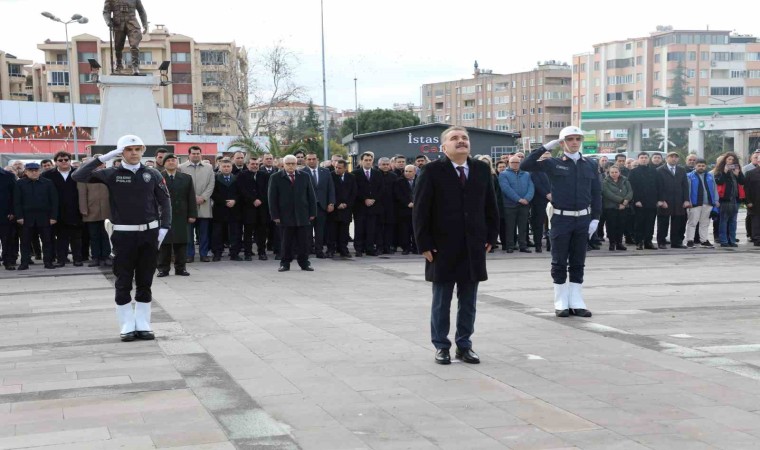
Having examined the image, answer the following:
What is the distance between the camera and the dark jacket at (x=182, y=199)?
15016mm

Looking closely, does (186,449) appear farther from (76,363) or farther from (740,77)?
(740,77)

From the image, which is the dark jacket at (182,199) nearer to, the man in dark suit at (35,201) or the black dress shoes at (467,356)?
the man in dark suit at (35,201)

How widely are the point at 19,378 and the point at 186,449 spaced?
8.93ft

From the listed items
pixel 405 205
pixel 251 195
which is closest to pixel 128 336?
pixel 251 195

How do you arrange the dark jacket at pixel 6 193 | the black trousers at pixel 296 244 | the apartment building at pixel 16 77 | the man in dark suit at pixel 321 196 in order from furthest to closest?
the apartment building at pixel 16 77, the man in dark suit at pixel 321 196, the dark jacket at pixel 6 193, the black trousers at pixel 296 244

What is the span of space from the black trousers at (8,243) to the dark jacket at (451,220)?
1134cm

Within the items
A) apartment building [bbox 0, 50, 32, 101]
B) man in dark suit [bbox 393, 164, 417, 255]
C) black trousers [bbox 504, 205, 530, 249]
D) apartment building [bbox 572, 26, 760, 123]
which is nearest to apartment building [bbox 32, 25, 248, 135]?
apartment building [bbox 0, 50, 32, 101]

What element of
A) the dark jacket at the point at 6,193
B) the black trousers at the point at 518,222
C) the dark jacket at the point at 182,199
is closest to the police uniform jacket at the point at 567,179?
the dark jacket at the point at 182,199

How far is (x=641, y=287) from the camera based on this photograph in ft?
42.0

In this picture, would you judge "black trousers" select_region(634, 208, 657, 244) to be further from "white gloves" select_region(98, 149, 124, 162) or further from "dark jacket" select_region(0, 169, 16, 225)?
"white gloves" select_region(98, 149, 124, 162)

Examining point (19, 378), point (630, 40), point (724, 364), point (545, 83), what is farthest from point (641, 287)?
point (545, 83)

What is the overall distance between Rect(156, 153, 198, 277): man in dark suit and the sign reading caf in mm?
24808

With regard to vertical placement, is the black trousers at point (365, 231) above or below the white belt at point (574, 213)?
below

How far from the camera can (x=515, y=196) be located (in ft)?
62.3
